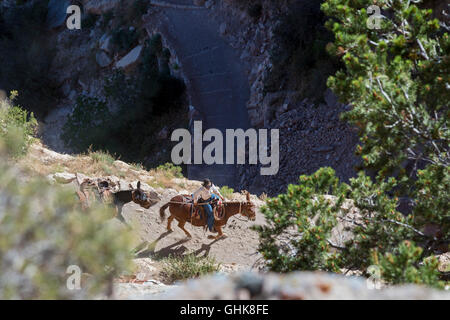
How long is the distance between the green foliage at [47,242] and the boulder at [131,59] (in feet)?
89.9

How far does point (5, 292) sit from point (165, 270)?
25.0 ft

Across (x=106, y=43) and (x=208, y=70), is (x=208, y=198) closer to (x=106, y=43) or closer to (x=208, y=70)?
(x=208, y=70)

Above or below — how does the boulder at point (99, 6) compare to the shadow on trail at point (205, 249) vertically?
above

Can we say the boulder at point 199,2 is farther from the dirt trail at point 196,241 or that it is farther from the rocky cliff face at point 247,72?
the dirt trail at point 196,241

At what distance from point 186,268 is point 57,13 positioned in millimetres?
31480

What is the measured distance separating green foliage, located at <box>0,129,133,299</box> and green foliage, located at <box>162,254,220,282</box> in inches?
275

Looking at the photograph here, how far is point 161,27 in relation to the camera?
1194 inches

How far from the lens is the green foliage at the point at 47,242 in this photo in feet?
12.1

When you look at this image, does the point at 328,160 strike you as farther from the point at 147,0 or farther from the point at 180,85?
the point at 147,0

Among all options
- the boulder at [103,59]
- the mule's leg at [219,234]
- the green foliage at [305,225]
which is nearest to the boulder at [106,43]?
the boulder at [103,59]

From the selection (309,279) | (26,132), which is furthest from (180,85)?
(309,279)

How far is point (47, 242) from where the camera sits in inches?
149

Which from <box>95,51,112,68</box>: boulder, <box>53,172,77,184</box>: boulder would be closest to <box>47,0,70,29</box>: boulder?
<box>95,51,112,68</box>: boulder

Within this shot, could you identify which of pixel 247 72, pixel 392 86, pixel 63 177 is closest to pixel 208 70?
pixel 247 72
